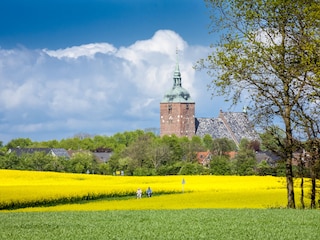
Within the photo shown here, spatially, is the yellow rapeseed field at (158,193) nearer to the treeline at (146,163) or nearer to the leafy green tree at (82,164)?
the treeline at (146,163)

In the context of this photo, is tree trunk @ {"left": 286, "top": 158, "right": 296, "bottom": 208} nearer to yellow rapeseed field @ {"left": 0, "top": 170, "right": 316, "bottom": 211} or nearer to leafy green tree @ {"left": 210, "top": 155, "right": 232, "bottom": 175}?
yellow rapeseed field @ {"left": 0, "top": 170, "right": 316, "bottom": 211}

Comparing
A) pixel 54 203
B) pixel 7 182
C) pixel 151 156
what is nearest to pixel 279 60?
pixel 54 203

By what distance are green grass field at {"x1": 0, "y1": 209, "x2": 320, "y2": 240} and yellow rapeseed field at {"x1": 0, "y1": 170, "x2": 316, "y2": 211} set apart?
899cm

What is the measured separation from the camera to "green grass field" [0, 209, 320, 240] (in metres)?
24.8

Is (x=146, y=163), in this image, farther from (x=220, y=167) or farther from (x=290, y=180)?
(x=290, y=180)

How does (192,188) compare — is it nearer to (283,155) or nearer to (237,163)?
(283,155)

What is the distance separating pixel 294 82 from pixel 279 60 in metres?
1.28

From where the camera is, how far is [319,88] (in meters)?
33.3

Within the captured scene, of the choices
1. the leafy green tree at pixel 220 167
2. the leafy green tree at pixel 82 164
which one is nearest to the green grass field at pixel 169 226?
the leafy green tree at pixel 220 167

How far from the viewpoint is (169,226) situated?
92.2 feet

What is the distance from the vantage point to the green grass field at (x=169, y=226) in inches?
975

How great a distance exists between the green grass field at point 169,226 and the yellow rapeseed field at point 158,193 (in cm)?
899

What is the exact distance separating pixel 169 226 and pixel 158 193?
38925 millimetres

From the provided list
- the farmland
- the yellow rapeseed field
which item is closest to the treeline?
the yellow rapeseed field
